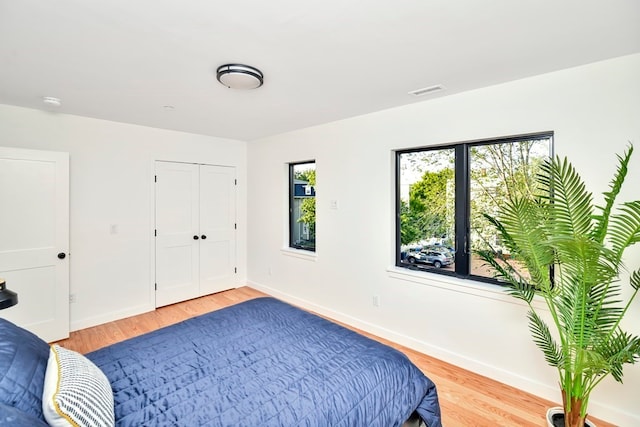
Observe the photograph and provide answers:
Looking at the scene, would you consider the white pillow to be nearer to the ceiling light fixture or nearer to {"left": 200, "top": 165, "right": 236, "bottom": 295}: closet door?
the ceiling light fixture

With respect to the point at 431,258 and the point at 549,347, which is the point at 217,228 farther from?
the point at 549,347

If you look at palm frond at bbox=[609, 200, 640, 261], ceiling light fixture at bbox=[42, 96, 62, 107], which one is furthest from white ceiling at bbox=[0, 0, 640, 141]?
palm frond at bbox=[609, 200, 640, 261]

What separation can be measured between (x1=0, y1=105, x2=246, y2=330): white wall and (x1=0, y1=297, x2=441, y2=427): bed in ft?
7.15

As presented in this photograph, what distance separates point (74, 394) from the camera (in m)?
1.03

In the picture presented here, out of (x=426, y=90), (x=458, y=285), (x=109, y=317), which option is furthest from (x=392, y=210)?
(x=109, y=317)

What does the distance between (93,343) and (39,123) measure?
2350 mm

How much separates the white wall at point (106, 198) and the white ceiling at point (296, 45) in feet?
1.51

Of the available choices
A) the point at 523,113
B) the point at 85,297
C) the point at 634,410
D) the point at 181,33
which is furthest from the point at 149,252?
the point at 634,410

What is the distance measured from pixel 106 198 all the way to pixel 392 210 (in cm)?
334

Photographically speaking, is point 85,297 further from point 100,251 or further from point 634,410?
point 634,410

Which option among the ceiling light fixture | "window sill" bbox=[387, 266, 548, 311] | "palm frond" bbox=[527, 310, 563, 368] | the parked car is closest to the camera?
"palm frond" bbox=[527, 310, 563, 368]

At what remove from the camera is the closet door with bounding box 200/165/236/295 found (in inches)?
175

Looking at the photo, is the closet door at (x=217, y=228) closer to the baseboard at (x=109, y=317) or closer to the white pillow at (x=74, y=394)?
the baseboard at (x=109, y=317)

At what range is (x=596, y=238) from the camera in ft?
5.23
